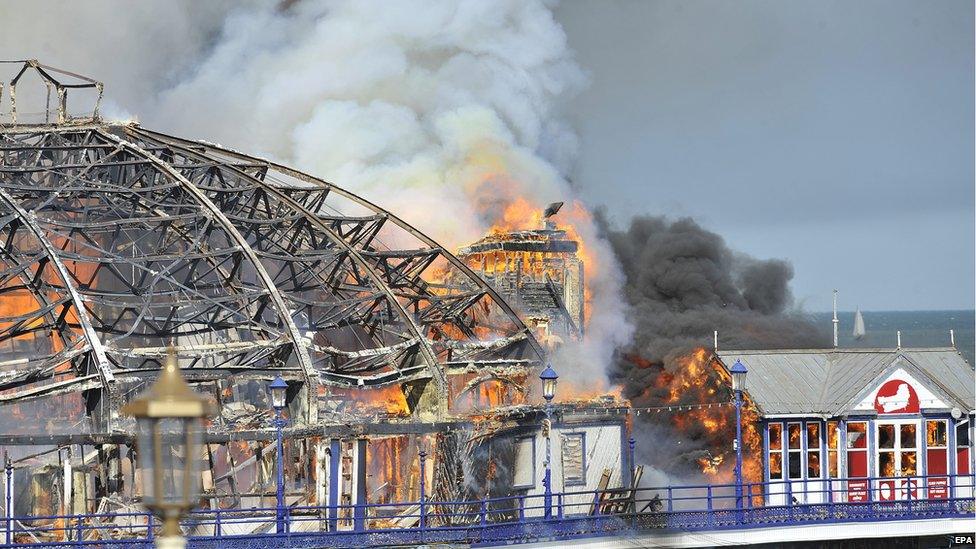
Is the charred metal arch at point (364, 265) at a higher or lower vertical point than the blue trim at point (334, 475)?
higher

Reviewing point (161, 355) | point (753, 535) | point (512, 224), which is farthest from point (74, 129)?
point (753, 535)

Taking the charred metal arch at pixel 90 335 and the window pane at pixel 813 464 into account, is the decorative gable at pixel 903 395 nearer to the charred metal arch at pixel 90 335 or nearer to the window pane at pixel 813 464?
the window pane at pixel 813 464

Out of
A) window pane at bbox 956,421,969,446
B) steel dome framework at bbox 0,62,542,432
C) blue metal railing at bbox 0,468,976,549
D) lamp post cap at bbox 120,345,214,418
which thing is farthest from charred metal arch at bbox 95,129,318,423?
lamp post cap at bbox 120,345,214,418

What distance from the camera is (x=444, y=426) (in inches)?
2067

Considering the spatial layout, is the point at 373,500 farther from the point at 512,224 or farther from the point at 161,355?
the point at 512,224

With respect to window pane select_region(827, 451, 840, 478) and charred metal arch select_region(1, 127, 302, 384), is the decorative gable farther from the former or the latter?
charred metal arch select_region(1, 127, 302, 384)

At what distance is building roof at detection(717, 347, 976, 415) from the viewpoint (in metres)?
50.2

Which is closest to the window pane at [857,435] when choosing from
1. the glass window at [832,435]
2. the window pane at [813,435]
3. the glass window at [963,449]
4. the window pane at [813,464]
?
the glass window at [832,435]

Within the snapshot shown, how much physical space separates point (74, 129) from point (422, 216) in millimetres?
19757

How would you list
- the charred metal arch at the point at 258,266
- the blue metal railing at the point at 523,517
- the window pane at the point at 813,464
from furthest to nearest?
the charred metal arch at the point at 258,266 → the window pane at the point at 813,464 → the blue metal railing at the point at 523,517

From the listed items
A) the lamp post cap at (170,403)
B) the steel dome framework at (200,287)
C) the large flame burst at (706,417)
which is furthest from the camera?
the large flame burst at (706,417)

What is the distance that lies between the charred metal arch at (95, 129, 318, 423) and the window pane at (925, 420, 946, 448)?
1750 centimetres

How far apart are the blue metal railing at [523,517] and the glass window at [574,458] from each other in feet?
1.90

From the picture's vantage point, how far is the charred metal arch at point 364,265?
54.9 meters
